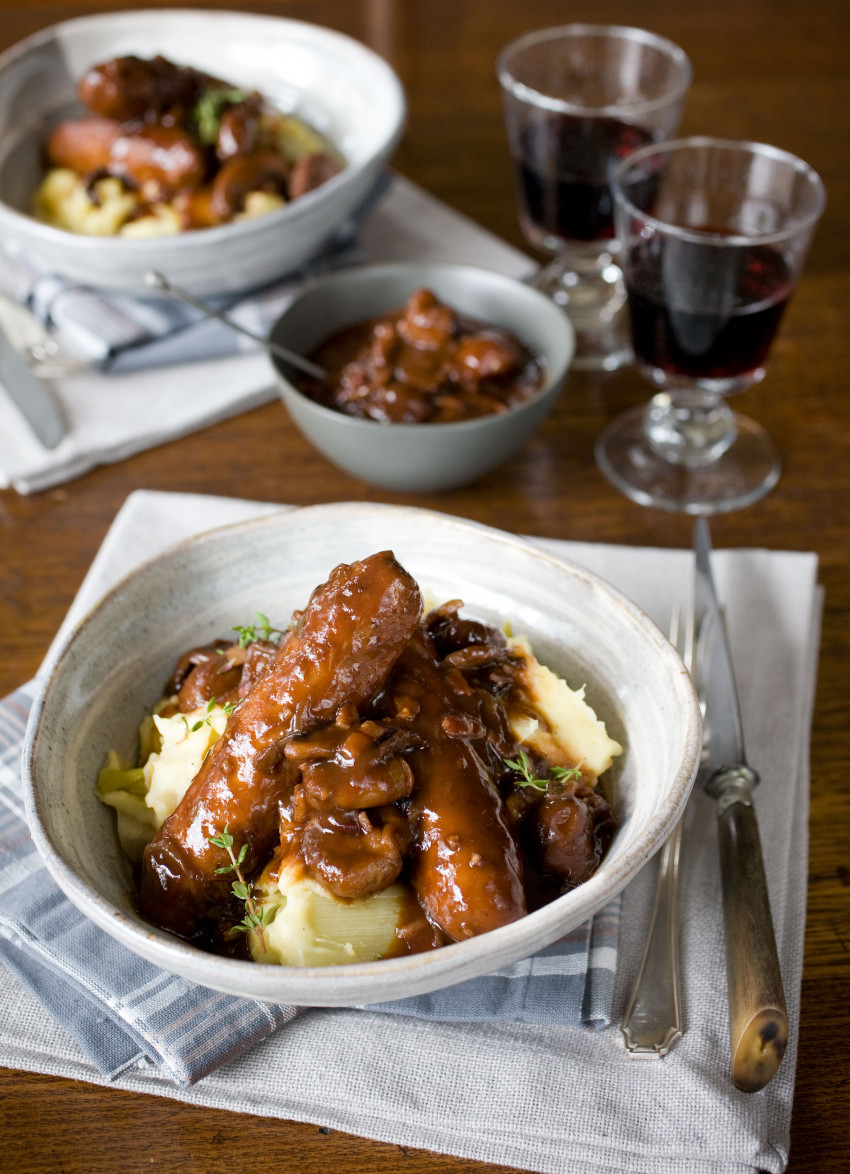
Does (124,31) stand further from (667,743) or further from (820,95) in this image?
(667,743)

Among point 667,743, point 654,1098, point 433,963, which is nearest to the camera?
point 433,963

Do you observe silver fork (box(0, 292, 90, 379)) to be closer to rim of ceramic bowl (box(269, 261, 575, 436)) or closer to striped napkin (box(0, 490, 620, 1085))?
rim of ceramic bowl (box(269, 261, 575, 436))

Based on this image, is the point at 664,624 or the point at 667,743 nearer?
the point at 667,743

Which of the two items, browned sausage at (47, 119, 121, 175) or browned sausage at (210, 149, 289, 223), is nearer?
browned sausage at (210, 149, 289, 223)

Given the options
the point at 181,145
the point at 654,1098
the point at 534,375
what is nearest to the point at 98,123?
the point at 181,145

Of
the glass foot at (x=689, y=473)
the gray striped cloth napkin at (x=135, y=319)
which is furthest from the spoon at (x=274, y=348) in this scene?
the glass foot at (x=689, y=473)

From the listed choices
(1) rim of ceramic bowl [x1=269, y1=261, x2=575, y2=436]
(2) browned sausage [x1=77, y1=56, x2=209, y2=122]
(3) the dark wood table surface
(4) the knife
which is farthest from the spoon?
(4) the knife

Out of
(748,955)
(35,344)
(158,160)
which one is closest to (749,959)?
(748,955)

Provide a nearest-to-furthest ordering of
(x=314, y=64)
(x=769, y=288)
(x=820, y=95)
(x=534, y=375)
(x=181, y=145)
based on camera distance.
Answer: (x=769, y=288) → (x=534, y=375) → (x=181, y=145) → (x=314, y=64) → (x=820, y=95)
